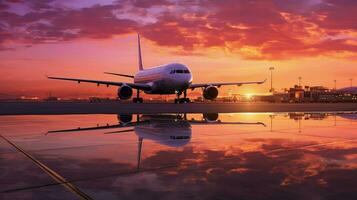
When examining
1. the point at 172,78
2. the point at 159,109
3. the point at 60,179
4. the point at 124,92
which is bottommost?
the point at 60,179

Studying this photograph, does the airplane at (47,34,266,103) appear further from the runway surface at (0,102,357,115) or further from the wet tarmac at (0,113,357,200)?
the wet tarmac at (0,113,357,200)

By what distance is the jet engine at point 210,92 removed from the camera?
40.3 meters

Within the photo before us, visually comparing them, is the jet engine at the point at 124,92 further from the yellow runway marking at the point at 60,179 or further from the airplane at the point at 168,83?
the yellow runway marking at the point at 60,179

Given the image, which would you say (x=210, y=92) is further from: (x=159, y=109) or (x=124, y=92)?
(x=159, y=109)

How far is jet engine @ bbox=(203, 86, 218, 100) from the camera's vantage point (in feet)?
132

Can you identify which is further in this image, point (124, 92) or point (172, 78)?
point (124, 92)

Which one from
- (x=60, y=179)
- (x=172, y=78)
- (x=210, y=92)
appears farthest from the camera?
(x=210, y=92)

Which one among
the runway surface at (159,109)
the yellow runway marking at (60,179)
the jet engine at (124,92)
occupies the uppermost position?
the jet engine at (124,92)

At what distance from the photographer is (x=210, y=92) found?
133ft

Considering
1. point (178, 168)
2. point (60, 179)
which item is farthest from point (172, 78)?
point (60, 179)

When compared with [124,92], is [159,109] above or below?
below

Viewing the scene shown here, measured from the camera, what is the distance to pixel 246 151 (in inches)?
250

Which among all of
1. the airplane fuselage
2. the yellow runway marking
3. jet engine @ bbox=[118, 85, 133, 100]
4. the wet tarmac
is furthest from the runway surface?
the yellow runway marking

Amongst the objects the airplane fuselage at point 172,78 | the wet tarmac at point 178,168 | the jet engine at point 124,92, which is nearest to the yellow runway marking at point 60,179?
the wet tarmac at point 178,168
